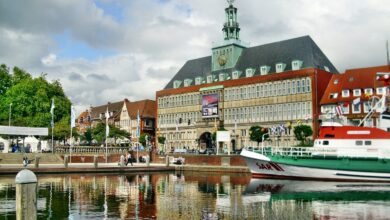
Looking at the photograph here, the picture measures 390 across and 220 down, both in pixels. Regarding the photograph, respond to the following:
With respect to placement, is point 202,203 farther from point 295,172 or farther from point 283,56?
point 283,56

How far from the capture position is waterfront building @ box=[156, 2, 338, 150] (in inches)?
2945

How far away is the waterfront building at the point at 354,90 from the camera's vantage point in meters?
68.2

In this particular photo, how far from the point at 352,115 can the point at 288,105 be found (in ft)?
34.9

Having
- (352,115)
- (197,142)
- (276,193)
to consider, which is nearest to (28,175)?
(276,193)

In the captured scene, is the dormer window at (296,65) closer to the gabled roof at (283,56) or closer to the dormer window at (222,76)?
the gabled roof at (283,56)

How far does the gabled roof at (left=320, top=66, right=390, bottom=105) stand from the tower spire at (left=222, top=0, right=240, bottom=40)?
22.6 metres

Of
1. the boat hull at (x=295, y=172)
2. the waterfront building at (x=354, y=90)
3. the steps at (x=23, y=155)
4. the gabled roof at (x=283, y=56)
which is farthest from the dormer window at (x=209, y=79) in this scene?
the boat hull at (x=295, y=172)

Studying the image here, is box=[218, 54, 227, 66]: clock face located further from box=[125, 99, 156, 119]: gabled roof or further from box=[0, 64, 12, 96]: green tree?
box=[0, 64, 12, 96]: green tree

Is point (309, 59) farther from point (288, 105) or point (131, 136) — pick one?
point (131, 136)

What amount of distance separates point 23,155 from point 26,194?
59.1m

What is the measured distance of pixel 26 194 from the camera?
901 centimetres

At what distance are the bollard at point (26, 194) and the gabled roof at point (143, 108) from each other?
10449 cm

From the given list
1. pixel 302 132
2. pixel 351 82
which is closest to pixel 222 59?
pixel 351 82

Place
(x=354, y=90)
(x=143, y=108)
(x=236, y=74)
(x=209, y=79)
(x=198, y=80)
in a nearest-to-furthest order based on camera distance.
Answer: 1. (x=354, y=90)
2. (x=236, y=74)
3. (x=209, y=79)
4. (x=198, y=80)
5. (x=143, y=108)
